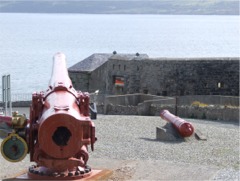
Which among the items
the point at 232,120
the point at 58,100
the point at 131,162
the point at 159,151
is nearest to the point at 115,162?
the point at 131,162

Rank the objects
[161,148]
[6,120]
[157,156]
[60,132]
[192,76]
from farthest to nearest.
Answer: [192,76] < [161,148] < [157,156] < [6,120] < [60,132]

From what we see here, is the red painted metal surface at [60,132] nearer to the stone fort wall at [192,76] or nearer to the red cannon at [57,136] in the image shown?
the red cannon at [57,136]

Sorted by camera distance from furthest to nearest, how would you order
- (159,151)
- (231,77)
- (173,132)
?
(231,77) → (173,132) → (159,151)

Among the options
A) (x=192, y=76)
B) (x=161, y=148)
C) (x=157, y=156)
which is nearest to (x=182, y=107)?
(x=192, y=76)

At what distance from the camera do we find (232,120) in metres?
26.2

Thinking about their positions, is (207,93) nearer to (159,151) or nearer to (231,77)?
(231,77)

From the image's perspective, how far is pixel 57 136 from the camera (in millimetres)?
10453

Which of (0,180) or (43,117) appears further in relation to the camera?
(0,180)

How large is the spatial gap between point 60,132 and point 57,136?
0.07 meters

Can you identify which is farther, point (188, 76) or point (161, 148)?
point (188, 76)

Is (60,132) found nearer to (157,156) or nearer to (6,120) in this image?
(6,120)

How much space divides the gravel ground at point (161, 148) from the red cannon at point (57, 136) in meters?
2.23

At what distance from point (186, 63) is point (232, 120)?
905cm

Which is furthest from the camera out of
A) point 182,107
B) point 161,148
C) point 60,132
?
point 182,107
